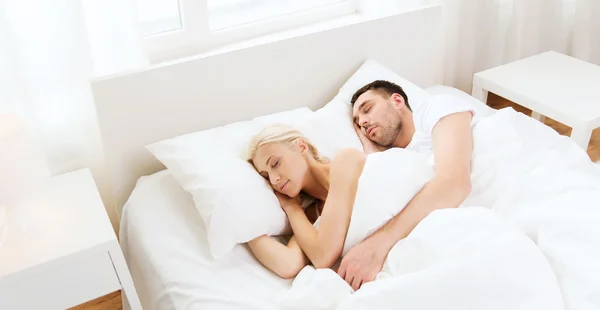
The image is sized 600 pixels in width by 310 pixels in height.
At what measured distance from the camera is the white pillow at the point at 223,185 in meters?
1.45

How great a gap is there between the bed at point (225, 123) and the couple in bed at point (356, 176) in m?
0.07

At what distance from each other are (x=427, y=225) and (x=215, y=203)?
532 millimetres

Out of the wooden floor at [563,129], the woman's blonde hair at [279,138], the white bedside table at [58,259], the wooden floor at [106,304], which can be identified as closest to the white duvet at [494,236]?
the woman's blonde hair at [279,138]

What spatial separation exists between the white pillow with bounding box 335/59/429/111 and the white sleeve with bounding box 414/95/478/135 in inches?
7.7

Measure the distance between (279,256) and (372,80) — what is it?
2.59 feet

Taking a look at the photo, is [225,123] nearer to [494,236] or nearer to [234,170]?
[234,170]

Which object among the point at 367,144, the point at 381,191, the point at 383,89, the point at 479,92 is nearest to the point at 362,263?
the point at 381,191

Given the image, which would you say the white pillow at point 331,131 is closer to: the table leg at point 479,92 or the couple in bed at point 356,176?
the couple in bed at point 356,176

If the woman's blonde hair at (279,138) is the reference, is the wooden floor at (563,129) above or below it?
below

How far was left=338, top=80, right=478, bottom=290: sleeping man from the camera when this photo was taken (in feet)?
4.51

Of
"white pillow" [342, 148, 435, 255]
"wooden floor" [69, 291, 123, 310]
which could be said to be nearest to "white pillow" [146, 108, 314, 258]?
"white pillow" [342, 148, 435, 255]

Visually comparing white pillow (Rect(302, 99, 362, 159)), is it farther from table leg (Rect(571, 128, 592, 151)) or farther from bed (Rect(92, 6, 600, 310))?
table leg (Rect(571, 128, 592, 151))

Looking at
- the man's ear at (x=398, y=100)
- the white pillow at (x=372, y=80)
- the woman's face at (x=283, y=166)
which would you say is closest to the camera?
the woman's face at (x=283, y=166)

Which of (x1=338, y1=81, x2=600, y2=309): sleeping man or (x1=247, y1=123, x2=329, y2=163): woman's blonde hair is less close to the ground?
(x1=247, y1=123, x2=329, y2=163): woman's blonde hair
